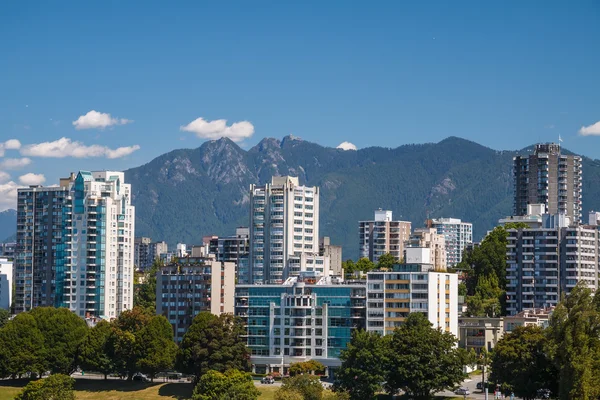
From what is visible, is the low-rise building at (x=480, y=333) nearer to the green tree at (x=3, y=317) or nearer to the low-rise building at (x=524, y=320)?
the low-rise building at (x=524, y=320)

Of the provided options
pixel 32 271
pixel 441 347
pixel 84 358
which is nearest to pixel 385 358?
pixel 441 347

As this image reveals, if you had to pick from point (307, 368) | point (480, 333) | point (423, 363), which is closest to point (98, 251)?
point (307, 368)

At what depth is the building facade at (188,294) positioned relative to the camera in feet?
516

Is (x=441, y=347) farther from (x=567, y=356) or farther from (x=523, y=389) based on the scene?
(x=567, y=356)

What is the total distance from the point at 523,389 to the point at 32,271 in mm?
97926

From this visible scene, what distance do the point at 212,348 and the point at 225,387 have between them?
579 inches

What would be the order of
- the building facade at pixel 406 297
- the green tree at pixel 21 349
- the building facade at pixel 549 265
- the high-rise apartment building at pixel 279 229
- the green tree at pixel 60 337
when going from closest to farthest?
the building facade at pixel 406 297, the green tree at pixel 21 349, the green tree at pixel 60 337, the building facade at pixel 549 265, the high-rise apartment building at pixel 279 229

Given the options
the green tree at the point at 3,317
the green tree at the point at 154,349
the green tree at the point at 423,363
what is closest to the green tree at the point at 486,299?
the green tree at the point at 423,363

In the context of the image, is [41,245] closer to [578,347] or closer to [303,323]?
[303,323]

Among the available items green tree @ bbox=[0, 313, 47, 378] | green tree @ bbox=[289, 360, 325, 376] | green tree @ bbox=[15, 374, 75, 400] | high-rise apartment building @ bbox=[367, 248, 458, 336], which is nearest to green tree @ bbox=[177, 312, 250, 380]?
green tree @ bbox=[289, 360, 325, 376]

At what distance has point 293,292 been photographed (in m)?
142

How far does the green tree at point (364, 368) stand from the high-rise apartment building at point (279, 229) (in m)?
60.9

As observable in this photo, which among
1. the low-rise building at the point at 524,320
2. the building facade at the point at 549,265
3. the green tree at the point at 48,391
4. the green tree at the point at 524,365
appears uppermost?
the building facade at the point at 549,265

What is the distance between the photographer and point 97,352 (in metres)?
142
